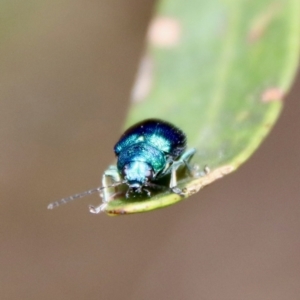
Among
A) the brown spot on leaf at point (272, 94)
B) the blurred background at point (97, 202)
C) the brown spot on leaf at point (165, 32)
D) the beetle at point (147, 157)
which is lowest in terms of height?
the brown spot on leaf at point (272, 94)

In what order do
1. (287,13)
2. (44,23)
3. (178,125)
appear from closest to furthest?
(287,13) < (178,125) < (44,23)

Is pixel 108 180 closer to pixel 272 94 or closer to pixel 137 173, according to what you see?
pixel 137 173

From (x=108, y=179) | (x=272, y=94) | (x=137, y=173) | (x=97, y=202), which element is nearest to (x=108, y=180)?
(x=108, y=179)

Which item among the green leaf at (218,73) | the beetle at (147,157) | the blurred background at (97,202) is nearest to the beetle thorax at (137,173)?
the beetle at (147,157)

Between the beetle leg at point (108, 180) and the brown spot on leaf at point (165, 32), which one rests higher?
the brown spot on leaf at point (165, 32)

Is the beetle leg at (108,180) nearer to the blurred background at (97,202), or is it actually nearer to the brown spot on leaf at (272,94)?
the brown spot on leaf at (272,94)

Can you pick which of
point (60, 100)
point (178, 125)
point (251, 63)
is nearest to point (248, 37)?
point (251, 63)

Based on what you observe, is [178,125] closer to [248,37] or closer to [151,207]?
[248,37]
